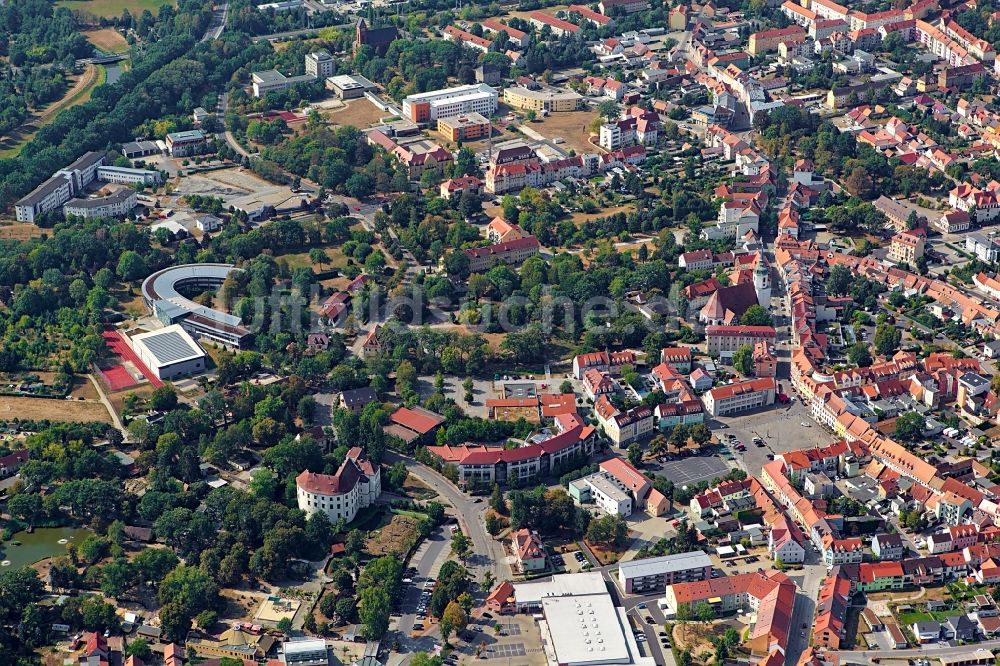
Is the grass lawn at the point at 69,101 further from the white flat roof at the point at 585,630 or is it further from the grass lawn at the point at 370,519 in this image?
the white flat roof at the point at 585,630

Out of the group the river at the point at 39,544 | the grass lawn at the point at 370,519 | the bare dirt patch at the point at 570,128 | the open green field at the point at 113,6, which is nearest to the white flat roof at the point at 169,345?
the river at the point at 39,544

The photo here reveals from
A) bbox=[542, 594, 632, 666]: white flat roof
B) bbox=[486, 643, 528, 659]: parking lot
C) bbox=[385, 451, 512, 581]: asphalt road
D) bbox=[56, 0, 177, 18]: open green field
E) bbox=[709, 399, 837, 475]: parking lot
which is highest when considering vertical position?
bbox=[56, 0, 177, 18]: open green field

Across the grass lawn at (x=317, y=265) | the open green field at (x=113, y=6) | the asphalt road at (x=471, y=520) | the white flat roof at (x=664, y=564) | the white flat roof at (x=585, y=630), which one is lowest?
the asphalt road at (x=471, y=520)

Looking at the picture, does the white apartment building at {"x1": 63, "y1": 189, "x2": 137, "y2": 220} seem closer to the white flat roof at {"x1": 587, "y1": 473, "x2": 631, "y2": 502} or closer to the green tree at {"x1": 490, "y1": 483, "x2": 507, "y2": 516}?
the green tree at {"x1": 490, "y1": 483, "x2": 507, "y2": 516}

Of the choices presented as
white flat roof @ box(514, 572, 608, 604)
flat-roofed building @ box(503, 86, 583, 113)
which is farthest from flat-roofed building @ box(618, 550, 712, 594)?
flat-roofed building @ box(503, 86, 583, 113)

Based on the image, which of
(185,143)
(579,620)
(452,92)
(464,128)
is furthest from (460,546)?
(452,92)

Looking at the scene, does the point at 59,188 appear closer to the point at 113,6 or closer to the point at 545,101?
the point at 545,101
